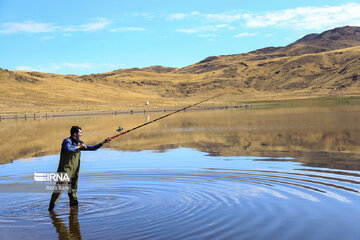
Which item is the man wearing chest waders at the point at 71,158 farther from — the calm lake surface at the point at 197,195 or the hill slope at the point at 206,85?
the hill slope at the point at 206,85

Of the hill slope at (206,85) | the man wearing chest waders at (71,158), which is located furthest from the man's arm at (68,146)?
the hill slope at (206,85)

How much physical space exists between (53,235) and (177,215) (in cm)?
242

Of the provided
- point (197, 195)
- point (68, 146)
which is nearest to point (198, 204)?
point (197, 195)

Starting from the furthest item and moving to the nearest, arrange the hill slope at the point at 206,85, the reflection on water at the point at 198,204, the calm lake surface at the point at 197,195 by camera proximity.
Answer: the hill slope at the point at 206,85 < the calm lake surface at the point at 197,195 < the reflection on water at the point at 198,204

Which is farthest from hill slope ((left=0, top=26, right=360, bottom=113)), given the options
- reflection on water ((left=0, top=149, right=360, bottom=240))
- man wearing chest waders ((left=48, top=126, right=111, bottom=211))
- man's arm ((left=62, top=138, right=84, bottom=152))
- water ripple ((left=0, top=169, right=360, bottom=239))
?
man's arm ((left=62, top=138, right=84, bottom=152))

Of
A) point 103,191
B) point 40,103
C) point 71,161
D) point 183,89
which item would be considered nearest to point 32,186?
point 103,191

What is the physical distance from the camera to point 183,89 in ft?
582

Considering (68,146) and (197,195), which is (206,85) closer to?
(197,195)

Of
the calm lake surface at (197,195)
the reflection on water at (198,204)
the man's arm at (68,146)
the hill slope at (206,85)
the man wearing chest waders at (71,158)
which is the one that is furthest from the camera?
the hill slope at (206,85)

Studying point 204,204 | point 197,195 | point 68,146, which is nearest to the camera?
point 68,146

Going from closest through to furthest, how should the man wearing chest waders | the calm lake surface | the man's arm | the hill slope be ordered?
the calm lake surface
the man's arm
the man wearing chest waders
the hill slope

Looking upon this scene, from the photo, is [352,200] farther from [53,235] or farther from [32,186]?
[32,186]

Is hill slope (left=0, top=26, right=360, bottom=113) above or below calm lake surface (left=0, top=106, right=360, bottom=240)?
above

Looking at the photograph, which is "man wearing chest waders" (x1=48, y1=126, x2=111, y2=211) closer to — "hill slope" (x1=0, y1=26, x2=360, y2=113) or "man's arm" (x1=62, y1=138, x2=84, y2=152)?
"man's arm" (x1=62, y1=138, x2=84, y2=152)
